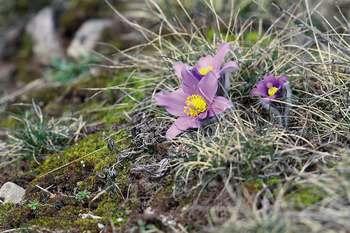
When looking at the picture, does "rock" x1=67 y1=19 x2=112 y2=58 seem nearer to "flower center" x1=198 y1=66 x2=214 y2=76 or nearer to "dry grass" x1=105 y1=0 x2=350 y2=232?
"dry grass" x1=105 y1=0 x2=350 y2=232

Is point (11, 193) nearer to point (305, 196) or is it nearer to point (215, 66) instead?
point (215, 66)

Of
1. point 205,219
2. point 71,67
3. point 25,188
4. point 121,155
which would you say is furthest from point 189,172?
point 71,67

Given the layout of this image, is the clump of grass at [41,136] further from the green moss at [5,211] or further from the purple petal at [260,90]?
the purple petal at [260,90]

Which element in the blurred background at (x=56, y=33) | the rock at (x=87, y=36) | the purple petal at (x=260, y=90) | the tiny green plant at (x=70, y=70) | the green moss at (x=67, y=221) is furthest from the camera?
the rock at (x=87, y=36)

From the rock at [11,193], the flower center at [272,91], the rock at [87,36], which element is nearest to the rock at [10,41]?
the rock at [87,36]

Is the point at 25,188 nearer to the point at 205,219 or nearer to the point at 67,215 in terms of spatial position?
the point at 67,215

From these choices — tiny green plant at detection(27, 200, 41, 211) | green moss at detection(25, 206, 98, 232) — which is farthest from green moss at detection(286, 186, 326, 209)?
tiny green plant at detection(27, 200, 41, 211)

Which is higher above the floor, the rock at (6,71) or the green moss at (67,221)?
the green moss at (67,221)
